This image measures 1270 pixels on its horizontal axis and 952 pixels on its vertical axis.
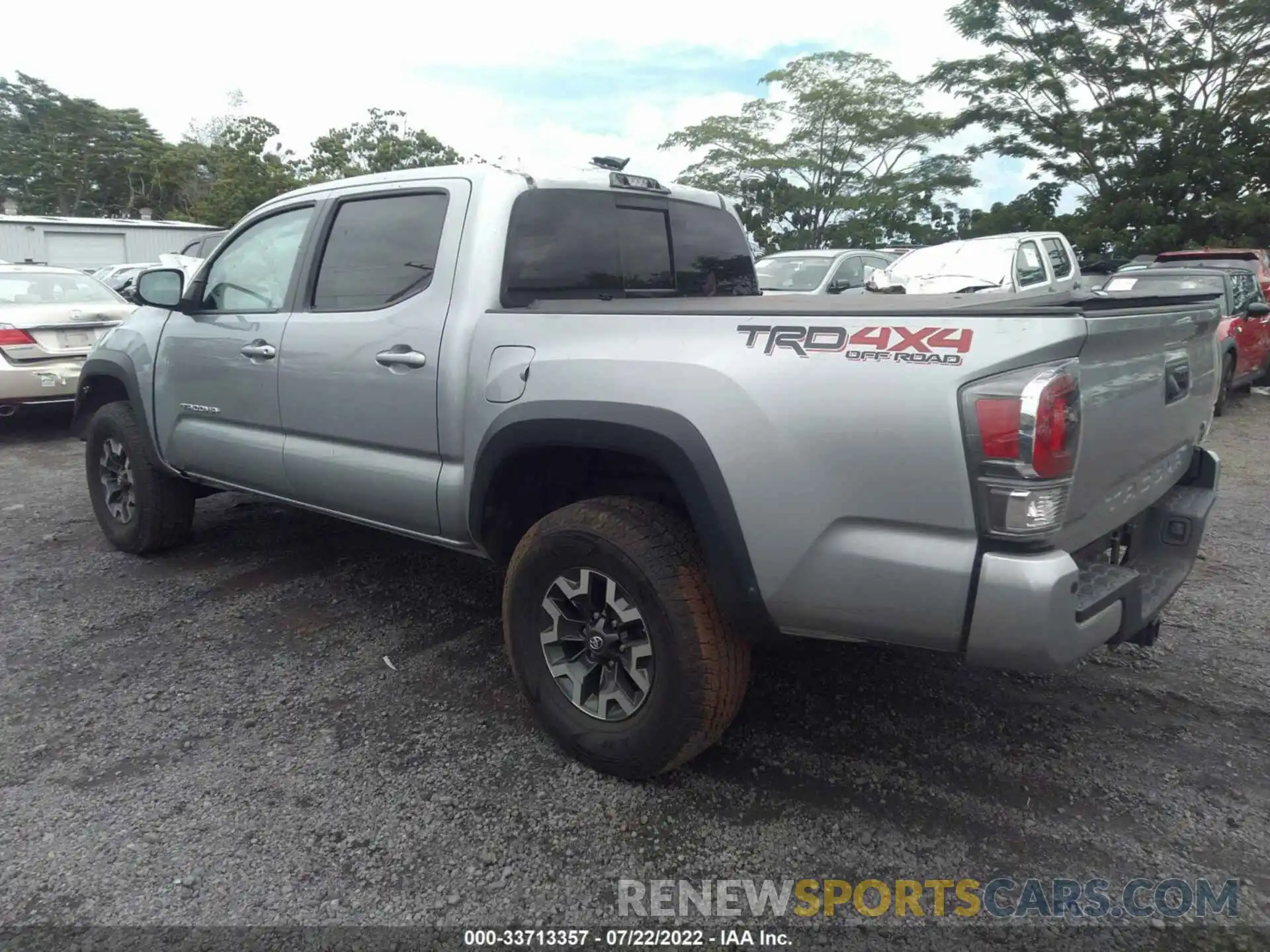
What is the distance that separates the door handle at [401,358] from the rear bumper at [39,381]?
5.70 meters

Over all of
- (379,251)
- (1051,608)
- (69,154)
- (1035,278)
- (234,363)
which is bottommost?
(1051,608)

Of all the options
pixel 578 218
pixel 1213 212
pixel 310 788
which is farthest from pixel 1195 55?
pixel 310 788

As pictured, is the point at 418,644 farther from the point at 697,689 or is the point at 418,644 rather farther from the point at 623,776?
the point at 697,689

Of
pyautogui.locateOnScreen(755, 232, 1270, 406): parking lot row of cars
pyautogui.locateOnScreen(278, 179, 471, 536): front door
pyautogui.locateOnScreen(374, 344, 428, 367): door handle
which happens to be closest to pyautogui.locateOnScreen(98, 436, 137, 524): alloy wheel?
pyautogui.locateOnScreen(278, 179, 471, 536): front door

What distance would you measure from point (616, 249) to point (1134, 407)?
2.00 metres

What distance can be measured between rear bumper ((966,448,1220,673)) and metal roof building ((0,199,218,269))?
26394 millimetres

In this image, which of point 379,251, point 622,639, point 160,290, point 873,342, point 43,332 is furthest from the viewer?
point 43,332

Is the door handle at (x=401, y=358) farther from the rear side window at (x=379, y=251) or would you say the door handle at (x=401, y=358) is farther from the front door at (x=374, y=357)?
the rear side window at (x=379, y=251)

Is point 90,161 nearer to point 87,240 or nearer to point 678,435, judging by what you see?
point 87,240

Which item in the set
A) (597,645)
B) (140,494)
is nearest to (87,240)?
(140,494)

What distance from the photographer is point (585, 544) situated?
272cm

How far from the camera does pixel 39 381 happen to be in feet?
25.8

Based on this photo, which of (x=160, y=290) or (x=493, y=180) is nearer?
(x=493, y=180)

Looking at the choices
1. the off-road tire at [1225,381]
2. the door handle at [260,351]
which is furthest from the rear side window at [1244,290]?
the door handle at [260,351]
